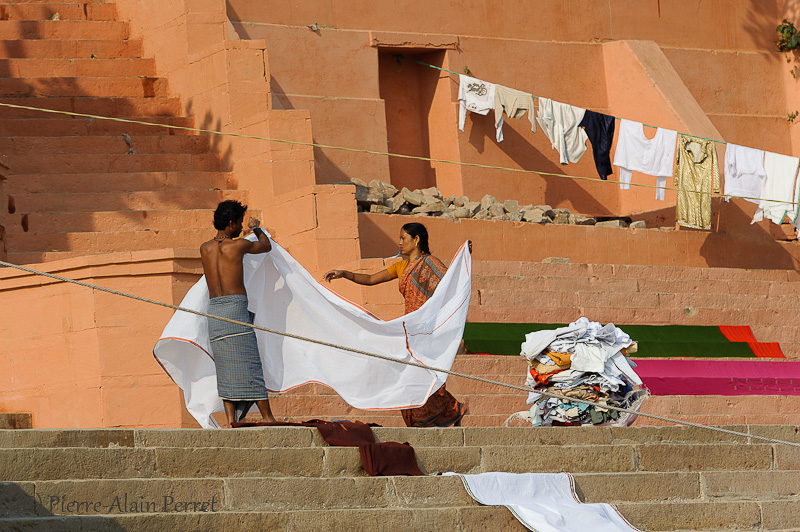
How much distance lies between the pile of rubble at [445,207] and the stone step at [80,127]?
85.4 inches

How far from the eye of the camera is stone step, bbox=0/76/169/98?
47.7ft

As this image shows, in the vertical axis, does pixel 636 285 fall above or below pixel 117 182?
below

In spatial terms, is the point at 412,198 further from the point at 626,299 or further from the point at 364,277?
the point at 364,277

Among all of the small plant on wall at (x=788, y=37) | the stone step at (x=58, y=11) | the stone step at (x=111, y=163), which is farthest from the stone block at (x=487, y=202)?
the small plant on wall at (x=788, y=37)

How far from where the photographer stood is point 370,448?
7074mm

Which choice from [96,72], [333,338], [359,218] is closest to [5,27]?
[96,72]

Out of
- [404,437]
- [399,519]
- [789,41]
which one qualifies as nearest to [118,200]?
[404,437]

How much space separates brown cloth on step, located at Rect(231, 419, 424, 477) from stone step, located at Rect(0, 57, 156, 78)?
8557mm

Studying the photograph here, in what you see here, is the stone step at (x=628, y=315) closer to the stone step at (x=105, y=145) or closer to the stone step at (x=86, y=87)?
the stone step at (x=105, y=145)

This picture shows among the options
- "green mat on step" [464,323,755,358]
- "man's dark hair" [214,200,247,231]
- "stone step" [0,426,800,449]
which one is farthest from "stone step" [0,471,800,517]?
"green mat on step" [464,323,755,358]

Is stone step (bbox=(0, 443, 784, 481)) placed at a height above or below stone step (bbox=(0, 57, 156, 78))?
below

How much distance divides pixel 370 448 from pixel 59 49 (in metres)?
9.55

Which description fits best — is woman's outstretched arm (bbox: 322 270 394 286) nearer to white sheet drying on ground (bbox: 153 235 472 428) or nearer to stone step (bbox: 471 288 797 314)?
white sheet drying on ground (bbox: 153 235 472 428)

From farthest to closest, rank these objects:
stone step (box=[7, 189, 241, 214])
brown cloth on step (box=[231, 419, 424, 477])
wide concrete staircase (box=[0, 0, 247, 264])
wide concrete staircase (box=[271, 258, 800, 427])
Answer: stone step (box=[7, 189, 241, 214]) → wide concrete staircase (box=[0, 0, 247, 264]) → wide concrete staircase (box=[271, 258, 800, 427]) → brown cloth on step (box=[231, 419, 424, 477])
